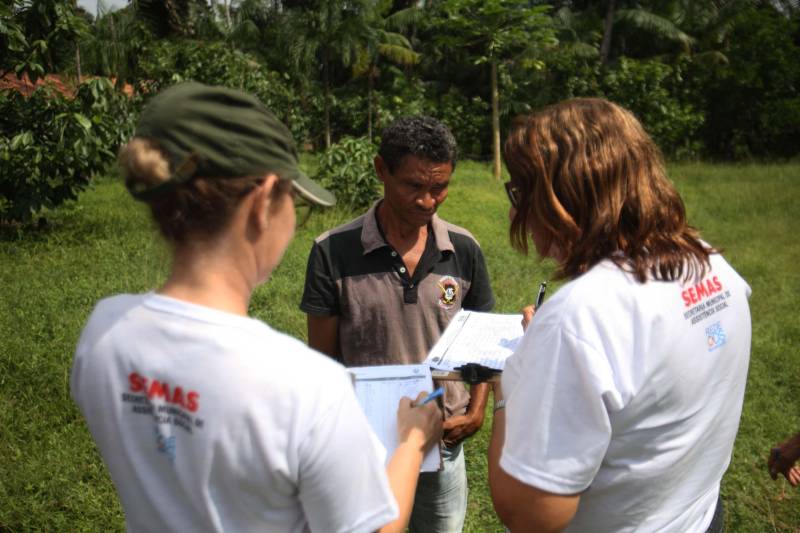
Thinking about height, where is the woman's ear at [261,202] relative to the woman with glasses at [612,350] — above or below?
above

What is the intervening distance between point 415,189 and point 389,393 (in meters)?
0.94

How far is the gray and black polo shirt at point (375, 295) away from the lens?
217 centimetres

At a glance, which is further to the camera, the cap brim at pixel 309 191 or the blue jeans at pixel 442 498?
the blue jeans at pixel 442 498

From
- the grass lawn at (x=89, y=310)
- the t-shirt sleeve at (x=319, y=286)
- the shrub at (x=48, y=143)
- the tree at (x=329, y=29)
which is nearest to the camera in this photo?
the t-shirt sleeve at (x=319, y=286)

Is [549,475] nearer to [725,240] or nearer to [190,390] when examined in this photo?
[190,390]

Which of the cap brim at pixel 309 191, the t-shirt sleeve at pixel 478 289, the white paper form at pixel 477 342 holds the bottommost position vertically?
the t-shirt sleeve at pixel 478 289

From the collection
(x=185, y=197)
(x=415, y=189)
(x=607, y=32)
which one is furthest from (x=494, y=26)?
(x=185, y=197)

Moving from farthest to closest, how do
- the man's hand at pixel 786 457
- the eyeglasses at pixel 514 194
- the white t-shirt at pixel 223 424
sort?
the man's hand at pixel 786 457
the eyeglasses at pixel 514 194
the white t-shirt at pixel 223 424

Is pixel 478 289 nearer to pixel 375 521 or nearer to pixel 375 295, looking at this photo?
pixel 375 295

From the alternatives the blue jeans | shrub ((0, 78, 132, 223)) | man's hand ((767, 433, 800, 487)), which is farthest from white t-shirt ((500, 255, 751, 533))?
shrub ((0, 78, 132, 223))

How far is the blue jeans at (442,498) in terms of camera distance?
7.29ft

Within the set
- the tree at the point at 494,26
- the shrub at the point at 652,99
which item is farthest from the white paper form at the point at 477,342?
the shrub at the point at 652,99

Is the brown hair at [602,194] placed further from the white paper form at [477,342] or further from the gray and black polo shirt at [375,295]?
the gray and black polo shirt at [375,295]

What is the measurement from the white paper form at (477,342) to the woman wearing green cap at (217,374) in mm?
626
